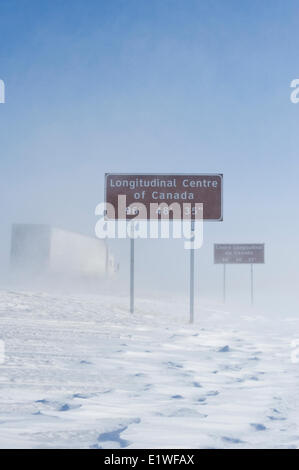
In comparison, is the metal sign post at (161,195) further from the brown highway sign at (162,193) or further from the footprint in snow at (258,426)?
the footprint in snow at (258,426)

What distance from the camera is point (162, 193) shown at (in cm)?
1634

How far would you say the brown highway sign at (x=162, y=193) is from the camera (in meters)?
16.1

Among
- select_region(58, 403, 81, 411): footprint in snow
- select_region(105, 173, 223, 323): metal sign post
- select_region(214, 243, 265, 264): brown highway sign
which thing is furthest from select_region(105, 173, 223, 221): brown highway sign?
select_region(214, 243, 265, 264): brown highway sign

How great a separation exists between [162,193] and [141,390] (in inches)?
448

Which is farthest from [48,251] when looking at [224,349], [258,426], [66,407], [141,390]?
[258,426]

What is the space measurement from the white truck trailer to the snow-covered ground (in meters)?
17.7

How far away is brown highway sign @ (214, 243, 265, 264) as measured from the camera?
3381cm

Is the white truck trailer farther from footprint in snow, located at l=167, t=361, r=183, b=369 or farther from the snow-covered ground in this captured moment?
footprint in snow, located at l=167, t=361, r=183, b=369

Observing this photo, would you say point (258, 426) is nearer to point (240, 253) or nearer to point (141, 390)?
point (141, 390)

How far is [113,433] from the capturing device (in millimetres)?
3814

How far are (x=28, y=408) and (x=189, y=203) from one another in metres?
12.2

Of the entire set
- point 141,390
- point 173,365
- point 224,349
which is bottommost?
point 224,349
